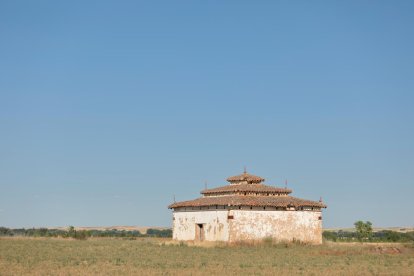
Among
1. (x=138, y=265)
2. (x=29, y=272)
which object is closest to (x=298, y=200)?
(x=138, y=265)

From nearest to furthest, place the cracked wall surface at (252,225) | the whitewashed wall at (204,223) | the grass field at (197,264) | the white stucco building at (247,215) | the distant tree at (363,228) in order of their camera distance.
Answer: the grass field at (197,264) → the cracked wall surface at (252,225) → the white stucco building at (247,215) → the whitewashed wall at (204,223) → the distant tree at (363,228)

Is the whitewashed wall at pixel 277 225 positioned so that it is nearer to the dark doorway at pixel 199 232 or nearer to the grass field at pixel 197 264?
the dark doorway at pixel 199 232

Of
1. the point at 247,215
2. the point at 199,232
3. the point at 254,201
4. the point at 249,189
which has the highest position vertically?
the point at 249,189

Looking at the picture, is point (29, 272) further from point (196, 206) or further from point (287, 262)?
point (196, 206)

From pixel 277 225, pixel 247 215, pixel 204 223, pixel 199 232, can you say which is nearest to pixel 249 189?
pixel 247 215

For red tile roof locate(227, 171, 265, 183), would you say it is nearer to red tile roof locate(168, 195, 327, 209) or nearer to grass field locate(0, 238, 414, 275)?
red tile roof locate(168, 195, 327, 209)

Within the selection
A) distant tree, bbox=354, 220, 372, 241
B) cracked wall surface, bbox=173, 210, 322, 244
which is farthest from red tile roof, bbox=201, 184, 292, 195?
distant tree, bbox=354, 220, 372, 241

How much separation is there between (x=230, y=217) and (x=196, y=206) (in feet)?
16.1

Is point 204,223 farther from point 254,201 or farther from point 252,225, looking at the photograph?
point 254,201

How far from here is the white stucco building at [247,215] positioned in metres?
48.8

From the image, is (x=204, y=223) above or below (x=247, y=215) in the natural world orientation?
below

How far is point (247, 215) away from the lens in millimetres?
49094

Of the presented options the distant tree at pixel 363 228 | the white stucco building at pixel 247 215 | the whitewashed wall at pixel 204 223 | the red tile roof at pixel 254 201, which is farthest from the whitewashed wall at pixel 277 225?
the distant tree at pixel 363 228

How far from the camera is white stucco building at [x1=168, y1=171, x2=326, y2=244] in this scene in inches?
1921
